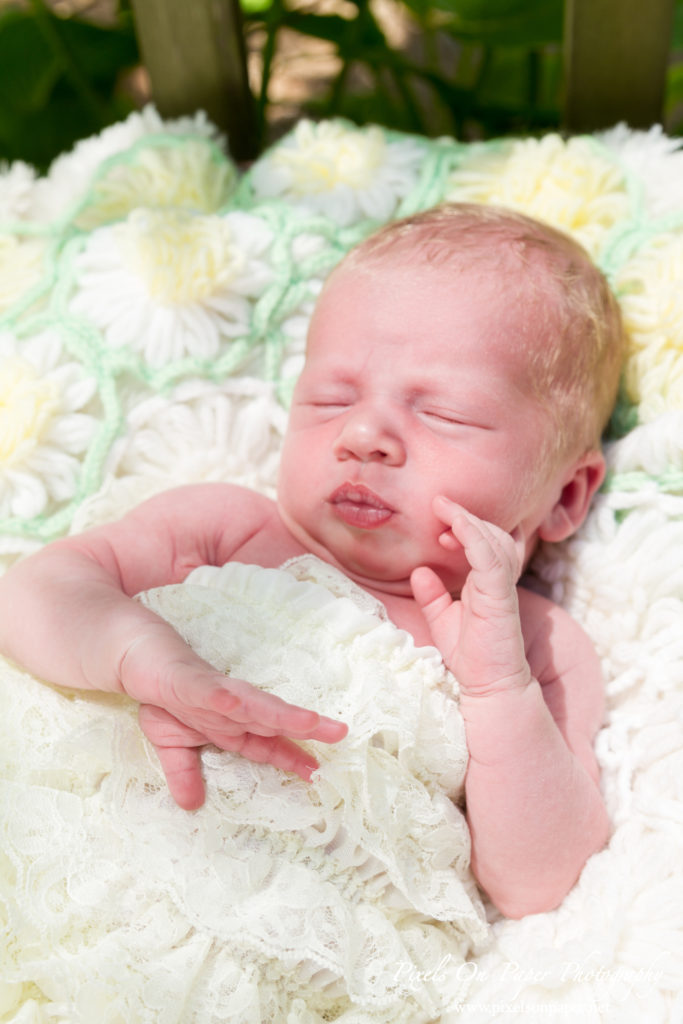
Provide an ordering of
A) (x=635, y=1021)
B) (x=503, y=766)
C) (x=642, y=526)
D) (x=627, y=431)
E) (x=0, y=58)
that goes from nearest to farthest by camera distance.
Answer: (x=635, y=1021)
(x=503, y=766)
(x=642, y=526)
(x=627, y=431)
(x=0, y=58)

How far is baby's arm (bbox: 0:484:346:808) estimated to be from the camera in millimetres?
962

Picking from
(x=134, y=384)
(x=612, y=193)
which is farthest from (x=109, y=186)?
(x=612, y=193)

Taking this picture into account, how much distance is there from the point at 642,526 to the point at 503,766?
17.4 inches

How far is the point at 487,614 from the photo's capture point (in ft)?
3.72

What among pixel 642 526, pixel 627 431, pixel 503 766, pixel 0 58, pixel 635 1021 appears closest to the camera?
pixel 635 1021

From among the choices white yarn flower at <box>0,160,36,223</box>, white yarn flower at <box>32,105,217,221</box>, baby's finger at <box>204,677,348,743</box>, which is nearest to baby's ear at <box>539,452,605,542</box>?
baby's finger at <box>204,677,348,743</box>

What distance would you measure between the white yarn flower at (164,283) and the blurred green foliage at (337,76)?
0.74m

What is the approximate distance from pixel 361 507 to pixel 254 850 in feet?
1.37

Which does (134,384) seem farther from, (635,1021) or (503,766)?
(635,1021)

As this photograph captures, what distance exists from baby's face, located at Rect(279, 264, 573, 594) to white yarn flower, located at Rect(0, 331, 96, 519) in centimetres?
33

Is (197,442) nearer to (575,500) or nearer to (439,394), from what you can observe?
(439,394)

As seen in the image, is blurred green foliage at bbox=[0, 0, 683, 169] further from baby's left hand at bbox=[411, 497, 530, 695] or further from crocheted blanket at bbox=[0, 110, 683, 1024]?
baby's left hand at bbox=[411, 497, 530, 695]

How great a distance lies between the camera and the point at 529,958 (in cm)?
111

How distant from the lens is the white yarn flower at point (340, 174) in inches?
63.1
